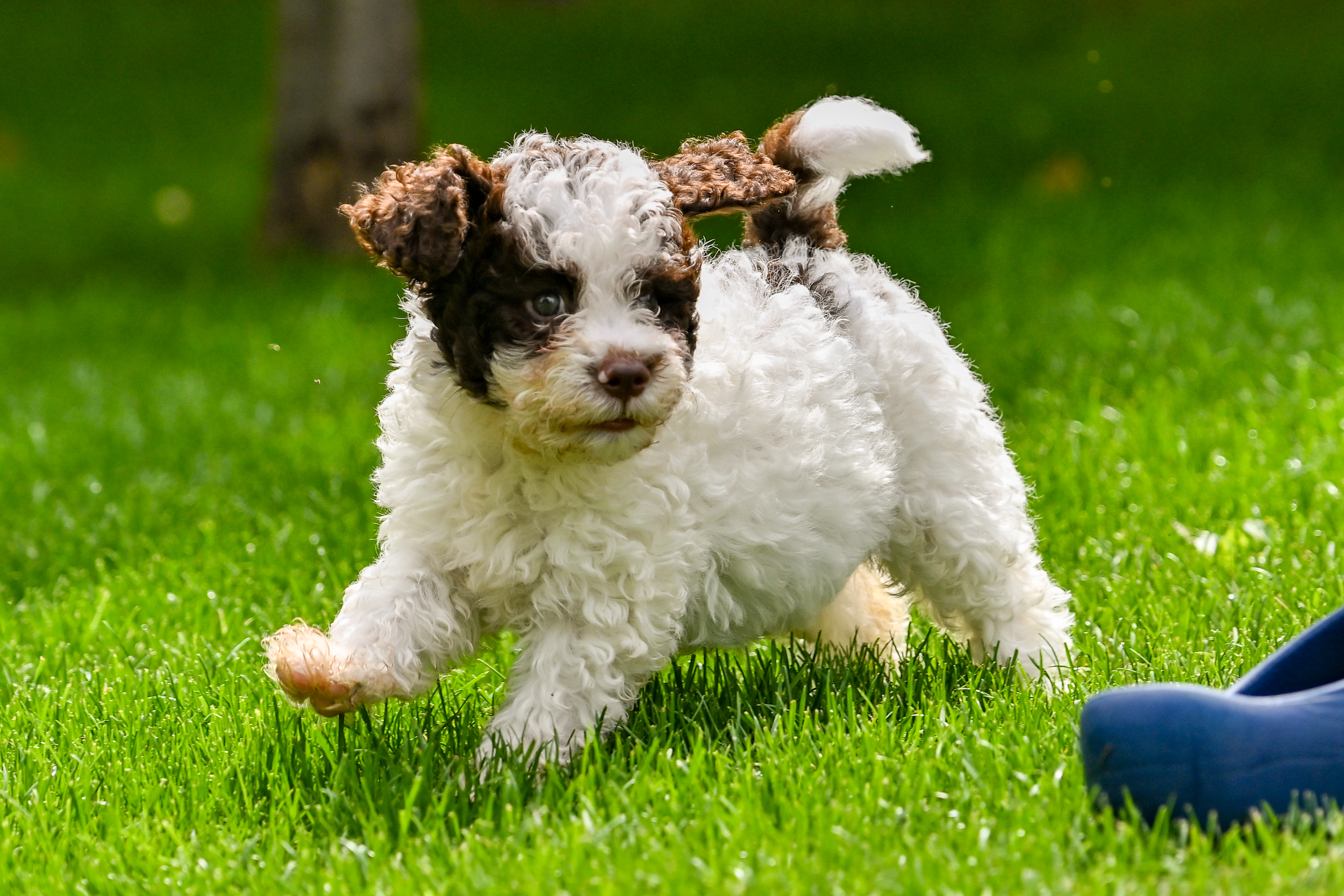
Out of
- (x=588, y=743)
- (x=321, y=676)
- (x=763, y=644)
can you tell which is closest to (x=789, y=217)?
(x=763, y=644)

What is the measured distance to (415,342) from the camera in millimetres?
3381

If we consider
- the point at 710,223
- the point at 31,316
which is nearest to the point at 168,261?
the point at 31,316

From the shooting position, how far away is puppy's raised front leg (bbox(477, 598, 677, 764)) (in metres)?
3.24

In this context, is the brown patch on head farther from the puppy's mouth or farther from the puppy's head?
the puppy's mouth

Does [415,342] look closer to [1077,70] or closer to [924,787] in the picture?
[924,787]

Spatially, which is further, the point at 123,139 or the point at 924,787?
the point at 123,139

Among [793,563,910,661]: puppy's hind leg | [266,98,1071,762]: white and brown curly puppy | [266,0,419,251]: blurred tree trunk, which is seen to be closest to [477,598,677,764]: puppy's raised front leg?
[266,98,1071,762]: white and brown curly puppy

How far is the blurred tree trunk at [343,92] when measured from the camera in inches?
386

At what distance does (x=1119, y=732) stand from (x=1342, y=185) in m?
7.99

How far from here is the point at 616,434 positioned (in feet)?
10.3

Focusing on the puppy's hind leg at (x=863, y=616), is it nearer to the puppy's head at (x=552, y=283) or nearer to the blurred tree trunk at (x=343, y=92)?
the puppy's head at (x=552, y=283)

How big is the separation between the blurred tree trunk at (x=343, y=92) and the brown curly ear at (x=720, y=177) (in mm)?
6449

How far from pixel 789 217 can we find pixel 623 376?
1115 mm

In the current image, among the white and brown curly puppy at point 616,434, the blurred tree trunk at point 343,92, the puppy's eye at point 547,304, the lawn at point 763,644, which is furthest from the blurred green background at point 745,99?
the puppy's eye at point 547,304
